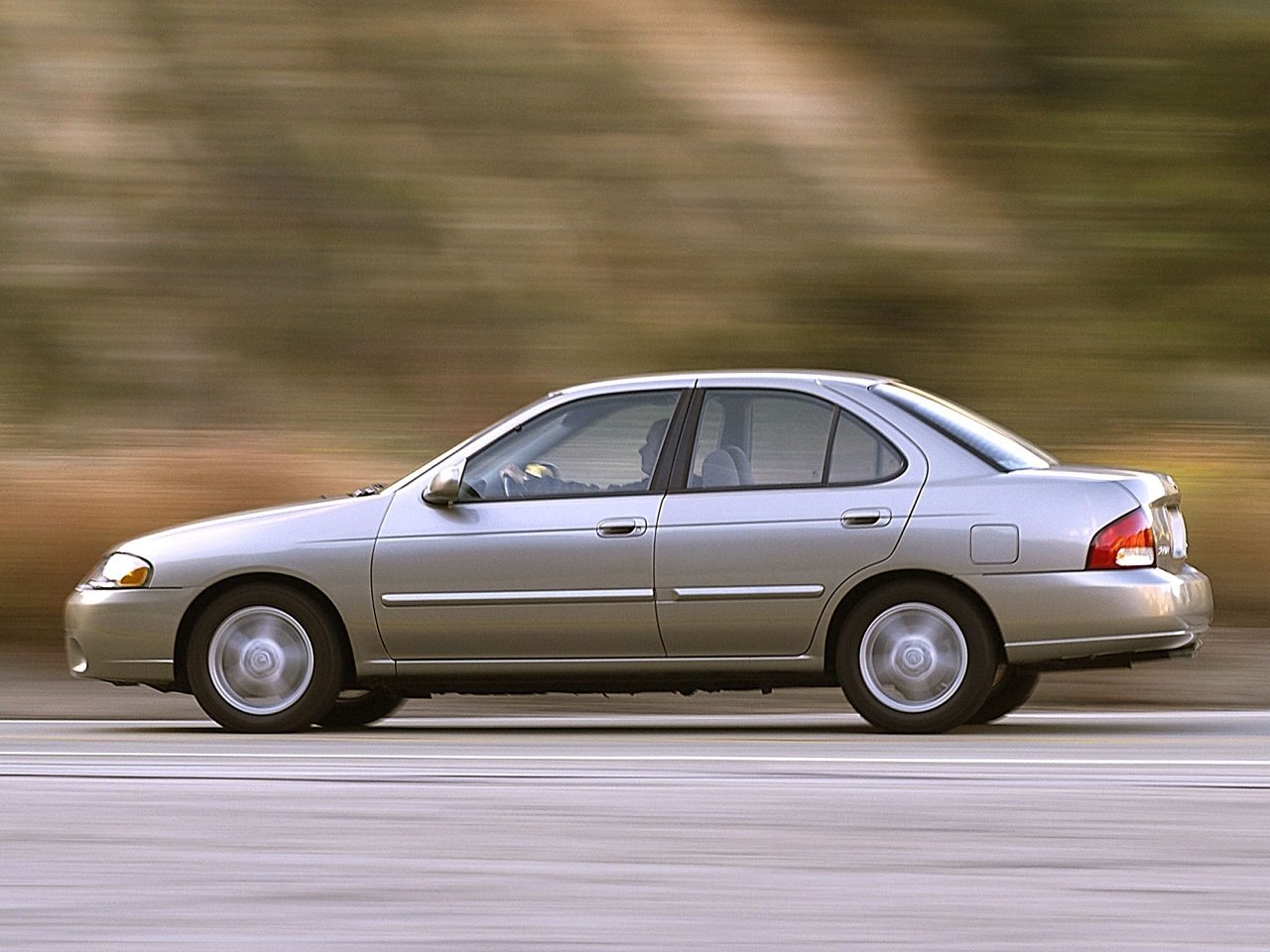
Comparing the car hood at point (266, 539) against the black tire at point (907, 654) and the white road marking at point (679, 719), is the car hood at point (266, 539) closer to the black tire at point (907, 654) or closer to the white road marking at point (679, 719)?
the white road marking at point (679, 719)

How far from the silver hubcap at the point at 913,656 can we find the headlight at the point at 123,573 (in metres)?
2.93

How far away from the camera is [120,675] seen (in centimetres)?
977

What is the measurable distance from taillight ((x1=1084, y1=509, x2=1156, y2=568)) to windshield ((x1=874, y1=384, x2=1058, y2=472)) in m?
0.45

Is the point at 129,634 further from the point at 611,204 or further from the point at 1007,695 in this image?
the point at 611,204

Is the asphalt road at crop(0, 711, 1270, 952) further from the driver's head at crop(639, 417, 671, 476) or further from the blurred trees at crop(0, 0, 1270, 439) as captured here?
the blurred trees at crop(0, 0, 1270, 439)

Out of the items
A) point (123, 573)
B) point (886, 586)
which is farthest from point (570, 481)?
point (123, 573)

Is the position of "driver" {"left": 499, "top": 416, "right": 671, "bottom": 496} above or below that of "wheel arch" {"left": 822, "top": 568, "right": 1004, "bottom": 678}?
above

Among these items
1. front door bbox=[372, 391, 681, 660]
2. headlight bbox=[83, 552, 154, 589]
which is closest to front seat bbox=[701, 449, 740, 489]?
front door bbox=[372, 391, 681, 660]

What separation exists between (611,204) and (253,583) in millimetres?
12789

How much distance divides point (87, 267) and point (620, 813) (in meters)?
15.8

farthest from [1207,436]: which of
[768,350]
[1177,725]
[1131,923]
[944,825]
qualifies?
[1131,923]

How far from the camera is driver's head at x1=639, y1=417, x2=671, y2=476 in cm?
950

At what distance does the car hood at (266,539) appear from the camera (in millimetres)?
9562

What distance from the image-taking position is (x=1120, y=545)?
29.8 feet
